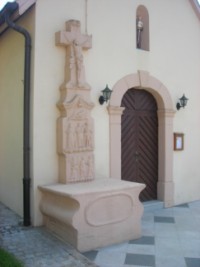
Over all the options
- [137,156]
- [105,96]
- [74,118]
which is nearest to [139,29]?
[105,96]

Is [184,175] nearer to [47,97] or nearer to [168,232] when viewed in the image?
[168,232]

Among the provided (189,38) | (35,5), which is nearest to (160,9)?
(189,38)

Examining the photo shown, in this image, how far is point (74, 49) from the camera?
6.07 metres

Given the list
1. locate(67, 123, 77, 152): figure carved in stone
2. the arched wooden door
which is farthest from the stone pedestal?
the arched wooden door

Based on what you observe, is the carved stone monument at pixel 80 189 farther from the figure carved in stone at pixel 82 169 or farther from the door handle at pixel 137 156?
the door handle at pixel 137 156

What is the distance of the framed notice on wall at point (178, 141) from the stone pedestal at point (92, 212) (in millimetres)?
2776

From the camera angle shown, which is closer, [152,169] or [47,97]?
[47,97]

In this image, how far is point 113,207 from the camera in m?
5.35

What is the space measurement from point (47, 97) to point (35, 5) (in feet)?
5.36

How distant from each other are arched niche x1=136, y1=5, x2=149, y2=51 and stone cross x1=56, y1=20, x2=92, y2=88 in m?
2.01

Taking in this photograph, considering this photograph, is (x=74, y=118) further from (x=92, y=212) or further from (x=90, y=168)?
(x=92, y=212)

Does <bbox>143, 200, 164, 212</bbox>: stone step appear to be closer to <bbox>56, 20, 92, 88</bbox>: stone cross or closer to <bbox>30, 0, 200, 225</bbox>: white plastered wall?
<bbox>30, 0, 200, 225</bbox>: white plastered wall

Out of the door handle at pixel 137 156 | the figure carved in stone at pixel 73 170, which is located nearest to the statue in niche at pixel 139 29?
the door handle at pixel 137 156

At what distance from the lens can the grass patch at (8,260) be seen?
13.3 ft
